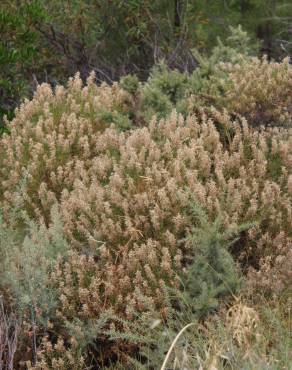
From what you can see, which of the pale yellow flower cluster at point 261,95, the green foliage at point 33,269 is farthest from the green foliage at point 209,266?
the pale yellow flower cluster at point 261,95

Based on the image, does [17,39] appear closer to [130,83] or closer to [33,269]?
[130,83]

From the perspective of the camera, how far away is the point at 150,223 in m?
4.64

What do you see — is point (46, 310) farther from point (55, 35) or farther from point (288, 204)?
point (55, 35)

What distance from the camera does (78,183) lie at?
16.5ft

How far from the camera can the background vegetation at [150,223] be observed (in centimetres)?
390

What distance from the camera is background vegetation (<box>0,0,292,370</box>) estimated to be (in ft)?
12.8

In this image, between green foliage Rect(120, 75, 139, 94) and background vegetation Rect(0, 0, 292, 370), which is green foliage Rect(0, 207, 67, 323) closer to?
background vegetation Rect(0, 0, 292, 370)

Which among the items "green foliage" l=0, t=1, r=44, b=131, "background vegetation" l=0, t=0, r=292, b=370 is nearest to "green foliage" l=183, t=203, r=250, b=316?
"background vegetation" l=0, t=0, r=292, b=370

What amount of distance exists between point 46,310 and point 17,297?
0.18 metres

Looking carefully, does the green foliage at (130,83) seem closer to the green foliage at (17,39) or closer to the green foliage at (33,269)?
the green foliage at (17,39)

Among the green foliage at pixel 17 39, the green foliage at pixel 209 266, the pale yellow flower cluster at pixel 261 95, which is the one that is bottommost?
the green foliage at pixel 209 266

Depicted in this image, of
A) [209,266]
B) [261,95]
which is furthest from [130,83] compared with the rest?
[209,266]

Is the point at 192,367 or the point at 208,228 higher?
the point at 208,228

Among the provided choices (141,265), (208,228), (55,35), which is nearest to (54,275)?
(141,265)
